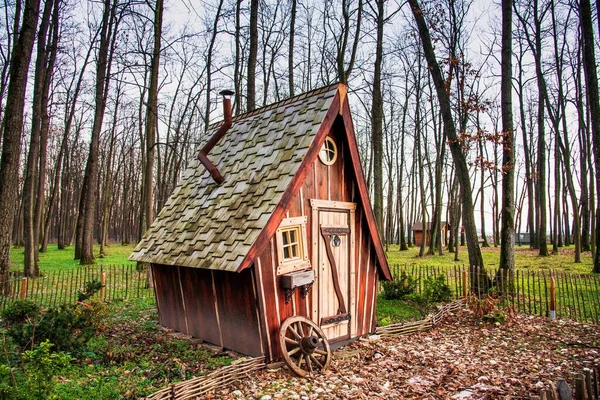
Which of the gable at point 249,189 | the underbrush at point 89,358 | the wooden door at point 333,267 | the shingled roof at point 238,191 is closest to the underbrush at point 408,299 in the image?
the wooden door at point 333,267

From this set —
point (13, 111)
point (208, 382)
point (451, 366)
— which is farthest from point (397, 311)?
point (13, 111)

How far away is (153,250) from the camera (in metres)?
8.84

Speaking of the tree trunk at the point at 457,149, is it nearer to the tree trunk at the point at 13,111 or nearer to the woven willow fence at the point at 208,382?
the woven willow fence at the point at 208,382

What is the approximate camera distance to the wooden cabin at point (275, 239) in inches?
267

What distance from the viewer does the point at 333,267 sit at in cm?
802

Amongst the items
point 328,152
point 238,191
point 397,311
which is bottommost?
point 397,311

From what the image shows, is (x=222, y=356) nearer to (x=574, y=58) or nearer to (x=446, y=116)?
(x=446, y=116)

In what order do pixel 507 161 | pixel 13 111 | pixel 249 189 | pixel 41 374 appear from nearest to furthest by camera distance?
pixel 41 374, pixel 249 189, pixel 13 111, pixel 507 161

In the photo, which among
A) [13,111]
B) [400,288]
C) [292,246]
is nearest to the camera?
[292,246]

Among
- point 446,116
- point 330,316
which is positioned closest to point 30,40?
point 330,316

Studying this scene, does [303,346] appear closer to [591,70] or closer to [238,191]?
[238,191]

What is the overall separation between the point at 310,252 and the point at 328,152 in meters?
→ 2.09

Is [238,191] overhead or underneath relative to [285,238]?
overhead

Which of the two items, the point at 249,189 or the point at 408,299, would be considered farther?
the point at 408,299
